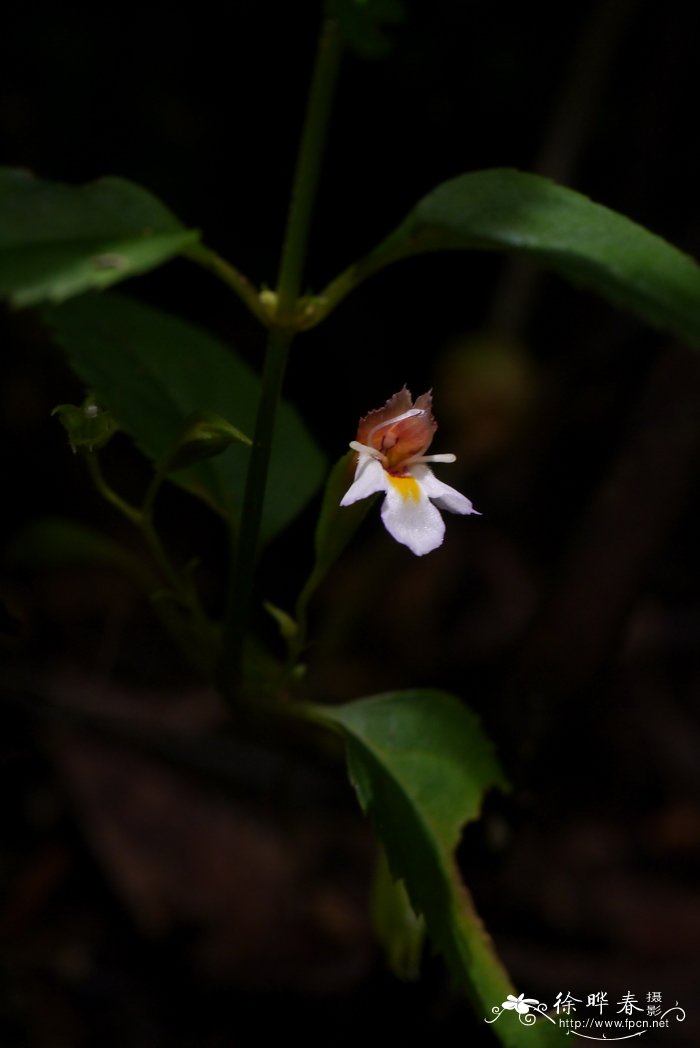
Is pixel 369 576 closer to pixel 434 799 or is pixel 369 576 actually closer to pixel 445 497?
pixel 434 799

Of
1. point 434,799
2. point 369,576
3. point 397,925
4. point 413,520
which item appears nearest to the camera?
point 413,520

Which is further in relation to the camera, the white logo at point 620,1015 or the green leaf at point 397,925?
the white logo at point 620,1015

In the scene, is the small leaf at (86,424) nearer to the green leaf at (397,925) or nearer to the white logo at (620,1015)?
the green leaf at (397,925)

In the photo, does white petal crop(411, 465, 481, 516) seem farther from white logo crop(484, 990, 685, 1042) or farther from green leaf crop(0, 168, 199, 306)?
white logo crop(484, 990, 685, 1042)

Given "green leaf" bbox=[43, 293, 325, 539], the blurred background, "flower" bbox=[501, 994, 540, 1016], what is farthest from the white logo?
"green leaf" bbox=[43, 293, 325, 539]

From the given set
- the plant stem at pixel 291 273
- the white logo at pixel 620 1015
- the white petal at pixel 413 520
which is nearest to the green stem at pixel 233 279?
the plant stem at pixel 291 273

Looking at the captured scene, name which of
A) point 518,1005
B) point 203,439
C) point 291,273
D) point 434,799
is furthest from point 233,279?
point 518,1005
